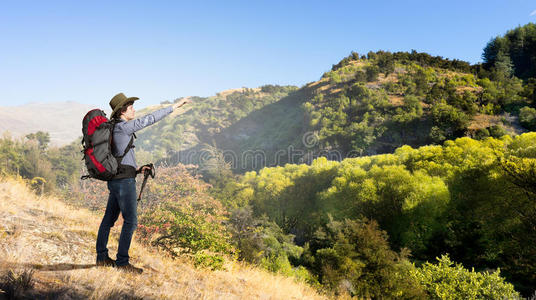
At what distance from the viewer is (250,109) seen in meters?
173

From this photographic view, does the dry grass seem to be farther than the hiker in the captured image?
No

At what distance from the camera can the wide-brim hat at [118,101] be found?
3.61m

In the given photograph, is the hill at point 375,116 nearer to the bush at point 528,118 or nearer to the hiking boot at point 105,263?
the bush at point 528,118

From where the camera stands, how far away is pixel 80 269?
3.74 meters

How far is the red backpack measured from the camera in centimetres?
328

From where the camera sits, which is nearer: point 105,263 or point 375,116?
point 105,263

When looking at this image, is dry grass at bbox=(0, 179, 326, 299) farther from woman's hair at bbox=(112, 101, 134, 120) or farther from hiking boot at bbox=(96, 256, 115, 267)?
woman's hair at bbox=(112, 101, 134, 120)

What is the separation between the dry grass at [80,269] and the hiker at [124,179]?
329mm

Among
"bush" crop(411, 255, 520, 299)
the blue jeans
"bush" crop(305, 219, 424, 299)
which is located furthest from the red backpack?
"bush" crop(411, 255, 520, 299)

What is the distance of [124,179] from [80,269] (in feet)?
4.70

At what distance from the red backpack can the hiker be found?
84 millimetres

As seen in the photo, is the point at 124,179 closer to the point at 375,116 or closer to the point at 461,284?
the point at 461,284

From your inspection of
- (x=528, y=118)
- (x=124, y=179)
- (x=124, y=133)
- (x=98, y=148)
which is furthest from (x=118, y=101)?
(x=528, y=118)

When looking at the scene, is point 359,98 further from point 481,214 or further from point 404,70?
point 481,214
